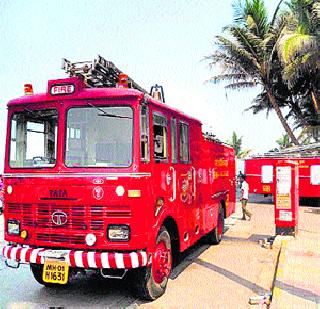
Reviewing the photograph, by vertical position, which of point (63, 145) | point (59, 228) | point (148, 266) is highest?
point (63, 145)


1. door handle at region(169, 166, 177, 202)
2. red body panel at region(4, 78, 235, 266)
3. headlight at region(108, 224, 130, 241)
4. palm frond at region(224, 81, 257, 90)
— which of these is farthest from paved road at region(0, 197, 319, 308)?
palm frond at region(224, 81, 257, 90)

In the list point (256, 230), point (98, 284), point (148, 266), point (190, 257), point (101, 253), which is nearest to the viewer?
point (101, 253)

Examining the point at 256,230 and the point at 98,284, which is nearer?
the point at 98,284

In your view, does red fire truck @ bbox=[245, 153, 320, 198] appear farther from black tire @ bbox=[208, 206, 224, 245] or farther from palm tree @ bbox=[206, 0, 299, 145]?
black tire @ bbox=[208, 206, 224, 245]

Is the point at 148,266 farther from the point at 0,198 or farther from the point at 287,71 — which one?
the point at 287,71

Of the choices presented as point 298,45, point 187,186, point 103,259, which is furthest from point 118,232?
point 298,45

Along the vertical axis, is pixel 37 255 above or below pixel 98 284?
above

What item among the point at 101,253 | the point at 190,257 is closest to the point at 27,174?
the point at 101,253

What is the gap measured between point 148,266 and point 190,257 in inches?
129

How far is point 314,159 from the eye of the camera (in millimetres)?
20844

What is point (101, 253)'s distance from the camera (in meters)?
5.38

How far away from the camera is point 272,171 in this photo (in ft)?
72.4

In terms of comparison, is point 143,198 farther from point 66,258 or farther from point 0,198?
point 0,198

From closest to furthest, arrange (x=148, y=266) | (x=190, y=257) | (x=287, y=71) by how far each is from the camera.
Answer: (x=148, y=266) → (x=190, y=257) → (x=287, y=71)
